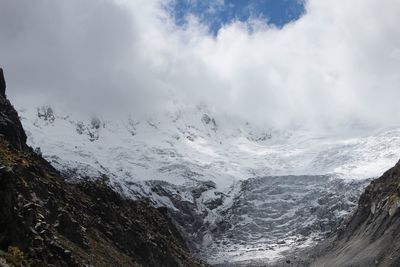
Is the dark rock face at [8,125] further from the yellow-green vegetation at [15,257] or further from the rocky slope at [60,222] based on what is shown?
the yellow-green vegetation at [15,257]

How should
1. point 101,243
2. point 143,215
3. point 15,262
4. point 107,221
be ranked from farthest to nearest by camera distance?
point 143,215 < point 107,221 < point 101,243 < point 15,262

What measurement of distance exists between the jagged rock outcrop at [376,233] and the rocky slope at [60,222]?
43.0 metres

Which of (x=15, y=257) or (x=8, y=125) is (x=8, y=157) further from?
(x=8, y=125)

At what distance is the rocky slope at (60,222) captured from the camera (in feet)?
81.4

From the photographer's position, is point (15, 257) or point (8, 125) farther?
point (8, 125)

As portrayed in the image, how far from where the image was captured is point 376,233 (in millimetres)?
158875

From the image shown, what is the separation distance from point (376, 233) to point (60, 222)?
118916mm

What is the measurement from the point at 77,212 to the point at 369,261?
281 ft

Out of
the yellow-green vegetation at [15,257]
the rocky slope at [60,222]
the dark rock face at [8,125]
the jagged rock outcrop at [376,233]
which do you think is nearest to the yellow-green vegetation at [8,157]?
the rocky slope at [60,222]

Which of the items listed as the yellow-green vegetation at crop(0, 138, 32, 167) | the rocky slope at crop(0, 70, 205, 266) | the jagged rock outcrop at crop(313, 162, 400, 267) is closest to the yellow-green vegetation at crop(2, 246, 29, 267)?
the rocky slope at crop(0, 70, 205, 266)

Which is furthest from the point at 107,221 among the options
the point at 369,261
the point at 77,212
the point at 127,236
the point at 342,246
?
the point at 342,246

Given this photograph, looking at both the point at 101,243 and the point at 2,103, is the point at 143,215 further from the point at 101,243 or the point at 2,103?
the point at 101,243

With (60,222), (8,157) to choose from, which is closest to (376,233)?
(60,222)

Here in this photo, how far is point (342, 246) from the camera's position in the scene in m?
189
